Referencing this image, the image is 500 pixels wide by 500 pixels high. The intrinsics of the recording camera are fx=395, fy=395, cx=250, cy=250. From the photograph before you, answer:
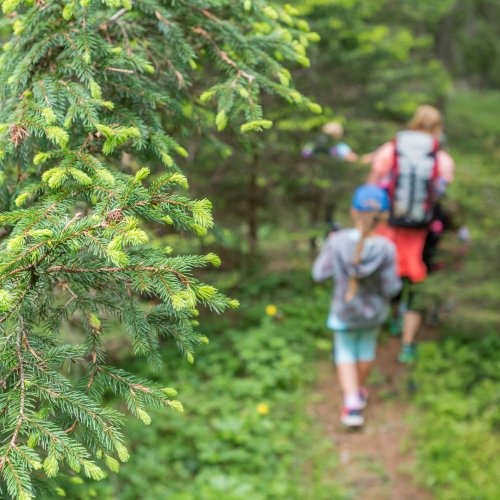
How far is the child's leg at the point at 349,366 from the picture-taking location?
145 inches

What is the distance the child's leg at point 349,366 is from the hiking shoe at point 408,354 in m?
1.17

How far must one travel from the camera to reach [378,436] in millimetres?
3740

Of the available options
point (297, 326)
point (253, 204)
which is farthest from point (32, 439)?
point (253, 204)

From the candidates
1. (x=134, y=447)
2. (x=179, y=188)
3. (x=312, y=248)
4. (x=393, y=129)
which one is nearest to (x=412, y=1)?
(x=393, y=129)

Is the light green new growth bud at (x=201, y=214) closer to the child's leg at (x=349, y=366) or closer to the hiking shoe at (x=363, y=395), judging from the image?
the child's leg at (x=349, y=366)

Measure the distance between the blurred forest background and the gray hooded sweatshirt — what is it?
980 mm

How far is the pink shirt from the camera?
3.90 metres

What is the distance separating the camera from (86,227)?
1.18 meters

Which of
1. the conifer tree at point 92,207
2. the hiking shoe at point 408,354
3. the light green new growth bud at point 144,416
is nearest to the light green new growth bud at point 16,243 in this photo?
the conifer tree at point 92,207

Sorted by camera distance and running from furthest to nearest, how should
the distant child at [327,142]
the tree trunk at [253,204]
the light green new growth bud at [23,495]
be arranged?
the tree trunk at [253,204] → the distant child at [327,142] → the light green new growth bud at [23,495]

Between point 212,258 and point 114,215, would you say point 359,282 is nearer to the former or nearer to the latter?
point 212,258

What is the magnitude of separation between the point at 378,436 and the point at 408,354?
1.19 m

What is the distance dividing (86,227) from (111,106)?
1.68 feet

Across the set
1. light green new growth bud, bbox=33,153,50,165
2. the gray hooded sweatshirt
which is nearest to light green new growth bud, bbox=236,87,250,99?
light green new growth bud, bbox=33,153,50,165
